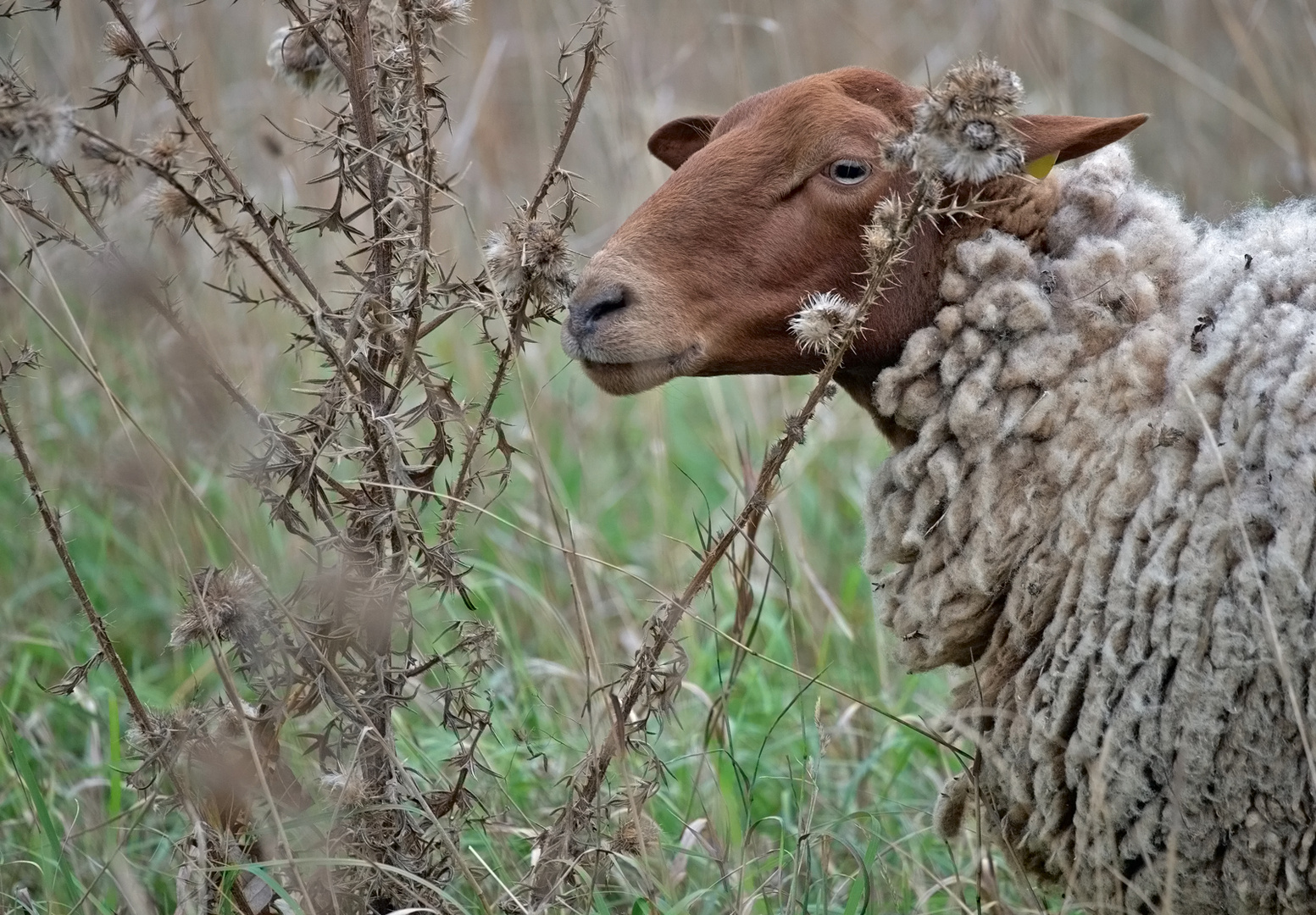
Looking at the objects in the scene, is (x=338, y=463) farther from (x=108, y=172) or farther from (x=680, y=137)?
(x=680, y=137)

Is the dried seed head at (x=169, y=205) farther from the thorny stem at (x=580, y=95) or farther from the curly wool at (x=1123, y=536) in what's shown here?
the curly wool at (x=1123, y=536)

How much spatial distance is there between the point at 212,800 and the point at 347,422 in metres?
0.68

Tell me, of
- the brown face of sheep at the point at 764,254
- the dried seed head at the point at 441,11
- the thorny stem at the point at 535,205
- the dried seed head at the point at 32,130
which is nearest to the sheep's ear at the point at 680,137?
the brown face of sheep at the point at 764,254

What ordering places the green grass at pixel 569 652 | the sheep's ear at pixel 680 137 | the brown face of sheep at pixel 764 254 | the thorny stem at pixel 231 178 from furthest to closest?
the sheep's ear at pixel 680 137 < the green grass at pixel 569 652 < the brown face of sheep at pixel 764 254 < the thorny stem at pixel 231 178

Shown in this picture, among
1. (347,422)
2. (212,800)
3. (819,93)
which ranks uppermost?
(819,93)

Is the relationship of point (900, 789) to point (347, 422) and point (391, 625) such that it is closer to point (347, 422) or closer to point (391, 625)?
point (391, 625)

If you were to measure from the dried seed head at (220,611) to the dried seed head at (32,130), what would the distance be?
26.9 inches

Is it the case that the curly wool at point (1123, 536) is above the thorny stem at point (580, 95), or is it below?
below

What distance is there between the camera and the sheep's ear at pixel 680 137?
2.81 meters

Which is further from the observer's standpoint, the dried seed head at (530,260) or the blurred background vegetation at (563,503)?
the blurred background vegetation at (563,503)

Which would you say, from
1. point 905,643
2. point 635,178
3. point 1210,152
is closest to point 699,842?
point 905,643

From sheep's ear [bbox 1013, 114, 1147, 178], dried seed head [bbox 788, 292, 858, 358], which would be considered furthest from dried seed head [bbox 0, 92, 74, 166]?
sheep's ear [bbox 1013, 114, 1147, 178]

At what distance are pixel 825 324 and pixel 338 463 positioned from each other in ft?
2.72

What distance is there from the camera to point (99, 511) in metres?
4.03
